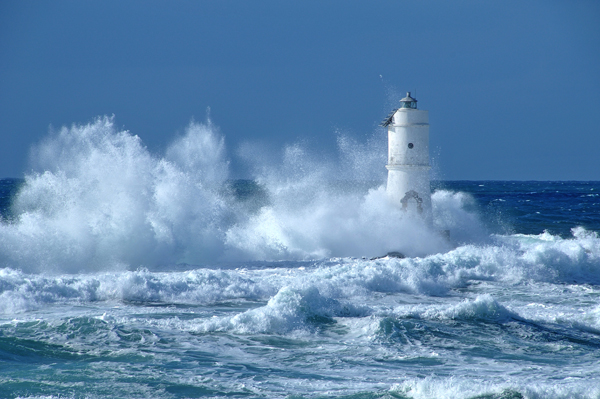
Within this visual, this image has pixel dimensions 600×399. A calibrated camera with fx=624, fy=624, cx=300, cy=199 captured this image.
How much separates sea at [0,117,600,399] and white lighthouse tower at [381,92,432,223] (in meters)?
0.62

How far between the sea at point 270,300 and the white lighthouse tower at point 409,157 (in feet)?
2.02

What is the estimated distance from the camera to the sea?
781cm

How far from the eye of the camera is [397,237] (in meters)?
18.9

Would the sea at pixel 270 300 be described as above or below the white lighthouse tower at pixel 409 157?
below

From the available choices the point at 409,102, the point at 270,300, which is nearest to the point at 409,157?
the point at 409,102

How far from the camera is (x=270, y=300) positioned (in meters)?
10.7

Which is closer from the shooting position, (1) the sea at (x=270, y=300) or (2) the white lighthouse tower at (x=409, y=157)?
(1) the sea at (x=270, y=300)

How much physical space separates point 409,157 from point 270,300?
901 cm

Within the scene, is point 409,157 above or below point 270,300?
above

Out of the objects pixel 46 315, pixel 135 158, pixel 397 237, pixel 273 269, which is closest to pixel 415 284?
pixel 273 269

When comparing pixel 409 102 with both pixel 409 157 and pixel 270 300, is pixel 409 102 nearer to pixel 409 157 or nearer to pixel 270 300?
pixel 409 157

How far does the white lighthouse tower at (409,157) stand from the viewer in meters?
18.3

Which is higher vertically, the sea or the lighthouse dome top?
the lighthouse dome top

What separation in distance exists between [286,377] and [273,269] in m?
8.03
